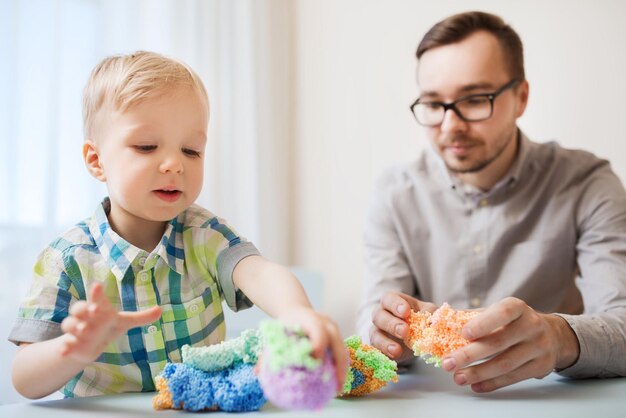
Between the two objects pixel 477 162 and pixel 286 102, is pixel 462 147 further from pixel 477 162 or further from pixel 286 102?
pixel 286 102

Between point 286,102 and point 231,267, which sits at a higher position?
point 286,102

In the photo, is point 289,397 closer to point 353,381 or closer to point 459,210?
point 353,381

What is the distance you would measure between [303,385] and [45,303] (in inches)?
19.9

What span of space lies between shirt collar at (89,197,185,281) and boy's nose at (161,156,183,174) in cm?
14

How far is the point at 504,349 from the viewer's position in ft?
3.26

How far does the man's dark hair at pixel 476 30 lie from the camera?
1.79m

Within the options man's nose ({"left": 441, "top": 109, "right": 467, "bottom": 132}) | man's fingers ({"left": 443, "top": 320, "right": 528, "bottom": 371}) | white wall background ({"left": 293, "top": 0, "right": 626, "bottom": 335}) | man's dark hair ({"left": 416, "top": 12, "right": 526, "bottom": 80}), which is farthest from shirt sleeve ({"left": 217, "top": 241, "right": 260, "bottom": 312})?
white wall background ({"left": 293, "top": 0, "right": 626, "bottom": 335})

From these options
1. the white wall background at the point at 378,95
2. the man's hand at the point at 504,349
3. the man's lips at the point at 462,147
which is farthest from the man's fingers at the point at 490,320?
the white wall background at the point at 378,95

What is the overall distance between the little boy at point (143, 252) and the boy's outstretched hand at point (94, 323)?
18cm

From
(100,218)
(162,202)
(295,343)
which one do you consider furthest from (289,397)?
(100,218)

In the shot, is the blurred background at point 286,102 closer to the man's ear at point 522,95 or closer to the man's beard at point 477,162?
the man's ear at point 522,95

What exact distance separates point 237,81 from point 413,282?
141 cm

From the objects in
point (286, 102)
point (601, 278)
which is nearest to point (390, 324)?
point (601, 278)

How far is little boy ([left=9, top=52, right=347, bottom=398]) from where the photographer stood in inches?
37.7
